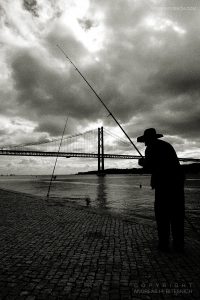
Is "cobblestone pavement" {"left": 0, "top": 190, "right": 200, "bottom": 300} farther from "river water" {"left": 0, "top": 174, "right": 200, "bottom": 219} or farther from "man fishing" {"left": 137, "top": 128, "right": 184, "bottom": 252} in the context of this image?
"river water" {"left": 0, "top": 174, "right": 200, "bottom": 219}

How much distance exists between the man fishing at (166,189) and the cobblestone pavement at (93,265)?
10.4 inches

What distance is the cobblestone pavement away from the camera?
99.3 inches

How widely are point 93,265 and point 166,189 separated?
1505 mm

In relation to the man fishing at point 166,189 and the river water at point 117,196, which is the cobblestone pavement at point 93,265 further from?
the river water at point 117,196

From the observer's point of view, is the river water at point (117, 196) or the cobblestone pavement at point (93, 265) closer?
the cobblestone pavement at point (93, 265)

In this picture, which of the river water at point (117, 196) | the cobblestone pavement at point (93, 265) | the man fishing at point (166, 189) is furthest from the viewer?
the river water at point (117, 196)

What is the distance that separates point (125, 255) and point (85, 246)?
71 centimetres

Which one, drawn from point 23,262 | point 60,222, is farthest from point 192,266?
point 60,222

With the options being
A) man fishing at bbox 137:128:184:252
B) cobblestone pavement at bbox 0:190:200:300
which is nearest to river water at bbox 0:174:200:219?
cobblestone pavement at bbox 0:190:200:300

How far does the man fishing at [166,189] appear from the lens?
381 centimetres

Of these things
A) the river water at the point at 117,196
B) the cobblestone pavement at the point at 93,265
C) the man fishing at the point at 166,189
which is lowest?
the river water at the point at 117,196

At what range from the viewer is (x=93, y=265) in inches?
126

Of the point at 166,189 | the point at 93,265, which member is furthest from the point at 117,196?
the point at 93,265

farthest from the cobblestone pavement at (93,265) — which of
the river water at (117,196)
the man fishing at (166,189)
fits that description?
the river water at (117,196)
